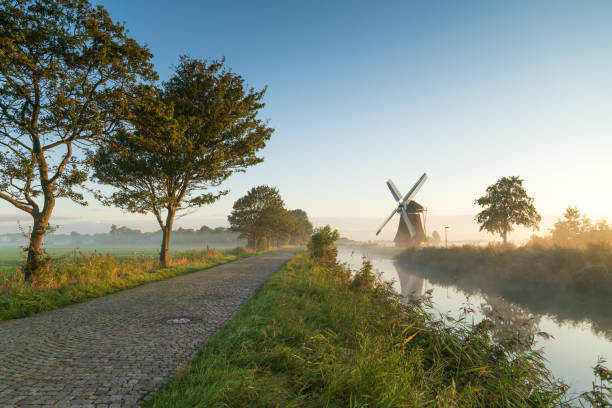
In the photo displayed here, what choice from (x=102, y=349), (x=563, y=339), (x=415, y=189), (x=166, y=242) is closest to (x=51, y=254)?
(x=166, y=242)

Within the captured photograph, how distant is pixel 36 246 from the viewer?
337 inches

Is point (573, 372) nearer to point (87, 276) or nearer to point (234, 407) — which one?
point (234, 407)

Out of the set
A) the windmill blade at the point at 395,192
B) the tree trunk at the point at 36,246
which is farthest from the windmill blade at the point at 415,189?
the tree trunk at the point at 36,246

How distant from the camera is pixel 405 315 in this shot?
18.1ft

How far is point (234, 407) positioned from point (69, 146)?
1109cm

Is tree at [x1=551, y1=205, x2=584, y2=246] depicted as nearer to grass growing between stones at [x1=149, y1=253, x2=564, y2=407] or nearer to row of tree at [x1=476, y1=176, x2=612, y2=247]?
row of tree at [x1=476, y1=176, x2=612, y2=247]

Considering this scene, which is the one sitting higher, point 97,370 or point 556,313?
point 97,370

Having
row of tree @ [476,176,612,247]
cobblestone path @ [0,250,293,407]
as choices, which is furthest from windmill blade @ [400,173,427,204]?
cobblestone path @ [0,250,293,407]

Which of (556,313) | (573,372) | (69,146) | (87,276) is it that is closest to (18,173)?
(69,146)

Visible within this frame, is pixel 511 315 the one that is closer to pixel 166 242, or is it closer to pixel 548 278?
pixel 548 278

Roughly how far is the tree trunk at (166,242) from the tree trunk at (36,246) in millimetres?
5869

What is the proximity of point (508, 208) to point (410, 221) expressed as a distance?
17180mm

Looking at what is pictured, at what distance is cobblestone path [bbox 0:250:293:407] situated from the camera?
2.74 m

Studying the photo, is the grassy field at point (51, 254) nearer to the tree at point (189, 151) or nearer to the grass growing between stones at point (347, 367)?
the tree at point (189, 151)
